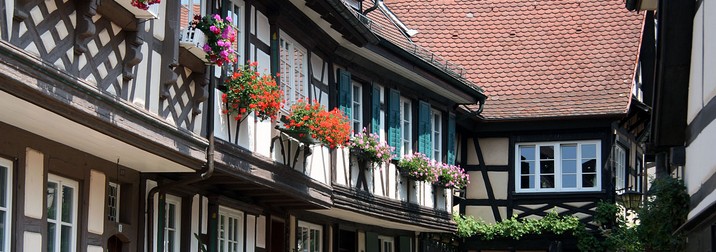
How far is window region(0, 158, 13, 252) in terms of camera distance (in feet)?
35.2

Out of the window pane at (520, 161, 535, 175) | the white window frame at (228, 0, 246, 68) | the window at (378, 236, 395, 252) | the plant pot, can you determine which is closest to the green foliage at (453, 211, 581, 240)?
the window pane at (520, 161, 535, 175)

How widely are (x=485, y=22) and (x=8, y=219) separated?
69.1 ft

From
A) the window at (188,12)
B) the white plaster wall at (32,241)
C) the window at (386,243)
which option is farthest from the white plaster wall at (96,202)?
the window at (386,243)

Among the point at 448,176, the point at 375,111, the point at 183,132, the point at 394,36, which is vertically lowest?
the point at 183,132

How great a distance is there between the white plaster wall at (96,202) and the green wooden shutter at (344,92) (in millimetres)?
7309

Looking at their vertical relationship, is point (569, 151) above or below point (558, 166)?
above

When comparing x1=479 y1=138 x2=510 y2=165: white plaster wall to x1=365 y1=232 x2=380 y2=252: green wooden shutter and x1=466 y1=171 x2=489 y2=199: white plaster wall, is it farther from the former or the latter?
x1=365 y1=232 x2=380 y2=252: green wooden shutter

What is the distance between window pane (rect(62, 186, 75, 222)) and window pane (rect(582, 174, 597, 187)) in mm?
16759

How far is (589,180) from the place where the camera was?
1071 inches

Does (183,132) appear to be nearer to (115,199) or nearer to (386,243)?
(115,199)

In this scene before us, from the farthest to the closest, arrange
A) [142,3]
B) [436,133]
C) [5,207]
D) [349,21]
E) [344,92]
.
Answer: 1. [436,133]
2. [344,92]
3. [349,21]
4. [142,3]
5. [5,207]

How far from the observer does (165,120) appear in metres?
12.3

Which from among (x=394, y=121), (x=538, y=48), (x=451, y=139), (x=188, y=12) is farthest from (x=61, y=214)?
(x=538, y=48)

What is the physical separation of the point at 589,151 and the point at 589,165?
29 centimetres
